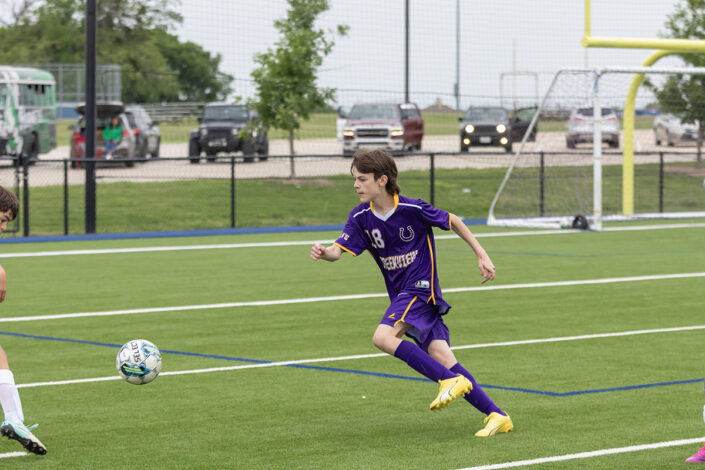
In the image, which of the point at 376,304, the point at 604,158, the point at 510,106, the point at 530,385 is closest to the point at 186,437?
the point at 530,385

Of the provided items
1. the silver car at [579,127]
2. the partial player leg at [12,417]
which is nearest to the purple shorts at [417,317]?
the partial player leg at [12,417]

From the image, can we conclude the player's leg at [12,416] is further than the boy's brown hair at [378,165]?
No

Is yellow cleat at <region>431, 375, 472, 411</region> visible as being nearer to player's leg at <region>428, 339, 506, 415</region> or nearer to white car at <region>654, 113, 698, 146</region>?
player's leg at <region>428, 339, 506, 415</region>

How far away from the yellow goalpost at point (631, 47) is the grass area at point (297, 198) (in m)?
0.86

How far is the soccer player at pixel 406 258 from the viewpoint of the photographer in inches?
264

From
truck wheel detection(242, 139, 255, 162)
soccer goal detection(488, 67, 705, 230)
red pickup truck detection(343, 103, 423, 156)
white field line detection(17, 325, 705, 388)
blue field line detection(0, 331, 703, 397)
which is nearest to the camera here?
blue field line detection(0, 331, 703, 397)

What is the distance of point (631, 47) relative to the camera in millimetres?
20500

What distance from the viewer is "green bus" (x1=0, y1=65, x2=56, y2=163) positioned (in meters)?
36.9

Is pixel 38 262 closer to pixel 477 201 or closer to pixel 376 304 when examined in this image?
pixel 376 304

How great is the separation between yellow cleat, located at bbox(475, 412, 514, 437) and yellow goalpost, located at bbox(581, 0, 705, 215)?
46.8 feet

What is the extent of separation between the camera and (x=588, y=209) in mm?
24219

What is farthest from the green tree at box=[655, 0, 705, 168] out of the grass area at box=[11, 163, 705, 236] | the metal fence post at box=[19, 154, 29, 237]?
the metal fence post at box=[19, 154, 29, 237]

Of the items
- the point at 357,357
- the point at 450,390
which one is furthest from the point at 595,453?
the point at 357,357

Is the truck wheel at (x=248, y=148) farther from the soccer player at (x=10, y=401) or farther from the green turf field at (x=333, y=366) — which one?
the soccer player at (x=10, y=401)
